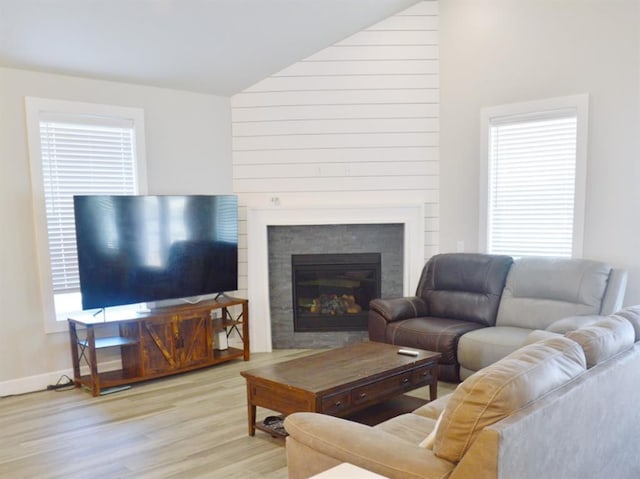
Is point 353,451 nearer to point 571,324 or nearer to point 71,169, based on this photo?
point 571,324

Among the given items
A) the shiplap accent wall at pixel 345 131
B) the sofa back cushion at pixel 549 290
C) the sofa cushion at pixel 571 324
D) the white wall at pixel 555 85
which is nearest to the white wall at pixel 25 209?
the shiplap accent wall at pixel 345 131

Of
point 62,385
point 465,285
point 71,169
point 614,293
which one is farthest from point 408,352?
point 71,169

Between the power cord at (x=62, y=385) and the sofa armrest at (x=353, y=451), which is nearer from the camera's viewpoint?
the sofa armrest at (x=353, y=451)

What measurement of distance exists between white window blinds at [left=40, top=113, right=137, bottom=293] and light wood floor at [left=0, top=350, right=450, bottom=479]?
1062 millimetres

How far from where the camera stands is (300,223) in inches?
Result: 209

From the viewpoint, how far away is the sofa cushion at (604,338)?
1.97 m

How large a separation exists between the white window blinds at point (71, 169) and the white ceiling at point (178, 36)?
1.49 ft

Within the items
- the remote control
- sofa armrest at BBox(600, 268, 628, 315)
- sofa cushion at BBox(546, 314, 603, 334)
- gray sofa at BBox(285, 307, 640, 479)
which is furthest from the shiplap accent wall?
gray sofa at BBox(285, 307, 640, 479)

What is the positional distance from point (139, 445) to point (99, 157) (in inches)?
102

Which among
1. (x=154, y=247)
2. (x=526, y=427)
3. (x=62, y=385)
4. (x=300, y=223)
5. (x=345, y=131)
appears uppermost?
(x=345, y=131)

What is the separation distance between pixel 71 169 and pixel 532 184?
4.18 meters

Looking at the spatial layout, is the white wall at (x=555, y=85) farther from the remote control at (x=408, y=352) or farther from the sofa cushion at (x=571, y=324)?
the remote control at (x=408, y=352)

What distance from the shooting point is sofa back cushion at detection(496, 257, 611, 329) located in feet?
13.0

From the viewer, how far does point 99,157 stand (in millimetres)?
4527
